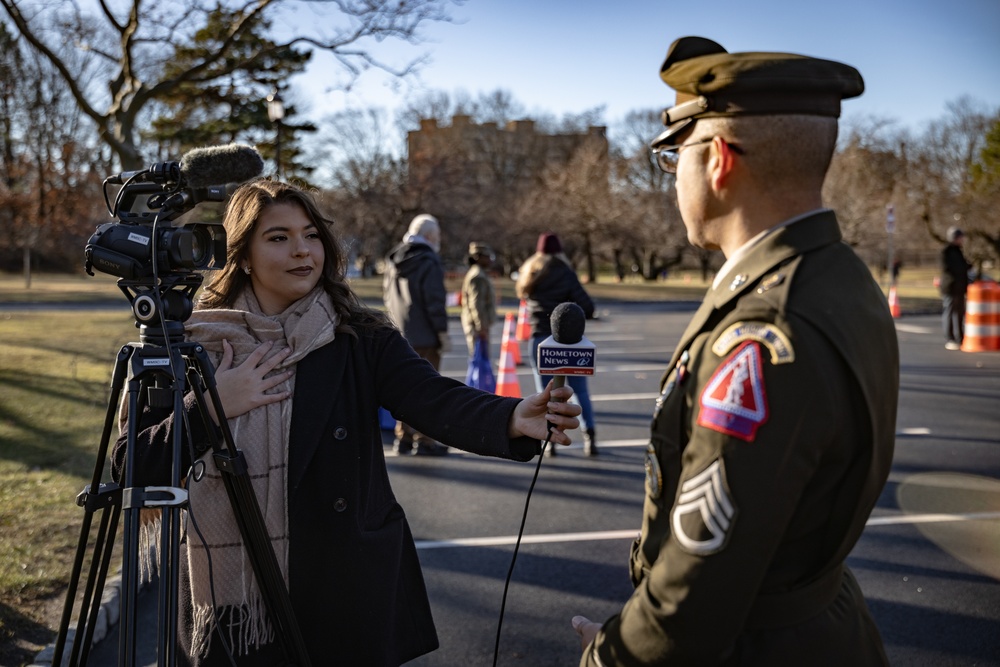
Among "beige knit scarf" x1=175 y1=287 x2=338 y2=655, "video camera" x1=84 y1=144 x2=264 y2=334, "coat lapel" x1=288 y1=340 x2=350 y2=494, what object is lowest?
"beige knit scarf" x1=175 y1=287 x2=338 y2=655

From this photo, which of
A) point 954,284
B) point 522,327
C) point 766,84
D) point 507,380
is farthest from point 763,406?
point 954,284

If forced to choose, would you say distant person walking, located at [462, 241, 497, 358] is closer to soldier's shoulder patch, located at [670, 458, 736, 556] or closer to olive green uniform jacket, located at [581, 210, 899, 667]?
olive green uniform jacket, located at [581, 210, 899, 667]

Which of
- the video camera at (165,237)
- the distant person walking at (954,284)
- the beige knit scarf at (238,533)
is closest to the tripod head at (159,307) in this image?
the video camera at (165,237)

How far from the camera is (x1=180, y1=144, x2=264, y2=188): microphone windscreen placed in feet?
7.17

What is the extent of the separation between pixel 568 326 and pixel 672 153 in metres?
0.45

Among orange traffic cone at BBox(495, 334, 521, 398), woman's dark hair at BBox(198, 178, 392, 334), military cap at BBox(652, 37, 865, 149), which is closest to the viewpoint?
military cap at BBox(652, 37, 865, 149)

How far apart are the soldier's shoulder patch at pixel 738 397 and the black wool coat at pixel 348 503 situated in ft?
3.29

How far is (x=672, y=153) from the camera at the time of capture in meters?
1.86

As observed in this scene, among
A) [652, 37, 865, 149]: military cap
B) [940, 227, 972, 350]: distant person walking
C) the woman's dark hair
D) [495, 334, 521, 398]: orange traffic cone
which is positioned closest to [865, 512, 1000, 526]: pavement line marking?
the woman's dark hair

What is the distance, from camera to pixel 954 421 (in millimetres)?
8773

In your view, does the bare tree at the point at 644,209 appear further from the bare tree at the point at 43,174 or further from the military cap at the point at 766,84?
the military cap at the point at 766,84

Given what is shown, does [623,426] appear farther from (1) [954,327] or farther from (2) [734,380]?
(1) [954,327]

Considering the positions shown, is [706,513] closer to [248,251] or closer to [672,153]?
[672,153]

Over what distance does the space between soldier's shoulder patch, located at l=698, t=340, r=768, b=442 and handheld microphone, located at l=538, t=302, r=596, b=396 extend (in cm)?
53
